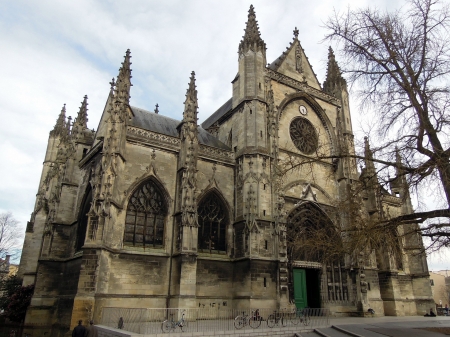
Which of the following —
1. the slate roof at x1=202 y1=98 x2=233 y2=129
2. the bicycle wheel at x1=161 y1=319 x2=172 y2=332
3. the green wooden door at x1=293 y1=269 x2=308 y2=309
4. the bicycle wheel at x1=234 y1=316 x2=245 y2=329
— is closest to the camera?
the bicycle wheel at x1=161 y1=319 x2=172 y2=332

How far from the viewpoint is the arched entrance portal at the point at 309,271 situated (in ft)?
60.3

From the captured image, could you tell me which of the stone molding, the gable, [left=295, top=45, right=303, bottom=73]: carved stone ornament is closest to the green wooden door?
the stone molding

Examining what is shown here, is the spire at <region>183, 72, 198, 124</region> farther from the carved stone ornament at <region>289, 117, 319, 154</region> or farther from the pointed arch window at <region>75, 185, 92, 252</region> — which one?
the carved stone ornament at <region>289, 117, 319, 154</region>

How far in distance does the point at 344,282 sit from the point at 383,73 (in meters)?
13.4

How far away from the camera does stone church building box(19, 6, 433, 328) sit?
14.7 meters

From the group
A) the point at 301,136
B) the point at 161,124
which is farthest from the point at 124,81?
the point at 301,136

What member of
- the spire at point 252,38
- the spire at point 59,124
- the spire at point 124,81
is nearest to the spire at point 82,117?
the spire at point 124,81

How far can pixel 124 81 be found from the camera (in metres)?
17.3

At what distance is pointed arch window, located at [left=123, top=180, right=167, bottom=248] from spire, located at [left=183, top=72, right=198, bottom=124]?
3.78 meters

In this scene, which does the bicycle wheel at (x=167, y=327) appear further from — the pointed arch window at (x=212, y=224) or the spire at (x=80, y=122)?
the spire at (x=80, y=122)

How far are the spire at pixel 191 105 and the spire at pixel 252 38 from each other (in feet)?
15.2

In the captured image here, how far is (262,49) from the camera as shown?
21.3 m

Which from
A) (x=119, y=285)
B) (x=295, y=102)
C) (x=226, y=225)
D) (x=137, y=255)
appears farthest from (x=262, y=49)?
(x=119, y=285)

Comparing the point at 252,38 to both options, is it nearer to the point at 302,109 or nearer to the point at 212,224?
the point at 302,109
